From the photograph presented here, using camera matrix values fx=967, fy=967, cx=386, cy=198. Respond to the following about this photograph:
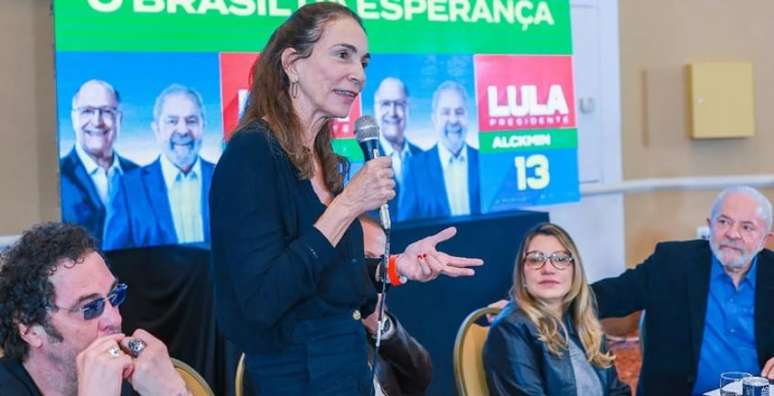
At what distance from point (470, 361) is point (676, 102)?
448cm

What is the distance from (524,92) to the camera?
5.62 m

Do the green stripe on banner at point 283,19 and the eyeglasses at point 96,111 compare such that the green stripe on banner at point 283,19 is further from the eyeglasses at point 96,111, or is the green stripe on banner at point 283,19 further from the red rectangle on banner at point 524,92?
the eyeglasses at point 96,111

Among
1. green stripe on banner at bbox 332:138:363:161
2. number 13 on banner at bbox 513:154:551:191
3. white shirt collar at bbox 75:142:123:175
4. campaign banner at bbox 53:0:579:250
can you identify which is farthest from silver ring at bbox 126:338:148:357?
number 13 on banner at bbox 513:154:551:191

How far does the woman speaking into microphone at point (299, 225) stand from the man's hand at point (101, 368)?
0.80ft

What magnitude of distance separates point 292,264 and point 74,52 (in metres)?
2.50

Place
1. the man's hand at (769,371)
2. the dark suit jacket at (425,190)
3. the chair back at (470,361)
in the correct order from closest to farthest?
the man's hand at (769,371) < the chair back at (470,361) < the dark suit jacket at (425,190)

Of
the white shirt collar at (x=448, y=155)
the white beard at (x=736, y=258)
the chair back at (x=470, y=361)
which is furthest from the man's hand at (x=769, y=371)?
the white shirt collar at (x=448, y=155)

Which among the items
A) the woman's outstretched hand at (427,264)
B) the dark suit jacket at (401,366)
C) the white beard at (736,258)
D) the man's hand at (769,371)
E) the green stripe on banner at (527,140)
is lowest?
the man's hand at (769,371)

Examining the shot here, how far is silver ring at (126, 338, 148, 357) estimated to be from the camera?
1.73 m

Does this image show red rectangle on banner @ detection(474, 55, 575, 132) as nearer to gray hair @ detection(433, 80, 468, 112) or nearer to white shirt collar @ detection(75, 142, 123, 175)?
gray hair @ detection(433, 80, 468, 112)

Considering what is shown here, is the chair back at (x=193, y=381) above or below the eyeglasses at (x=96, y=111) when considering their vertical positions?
below

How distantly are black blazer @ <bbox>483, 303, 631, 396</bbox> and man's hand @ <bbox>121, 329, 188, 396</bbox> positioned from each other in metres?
1.35

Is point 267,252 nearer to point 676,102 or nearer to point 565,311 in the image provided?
point 565,311

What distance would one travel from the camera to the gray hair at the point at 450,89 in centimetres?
521
